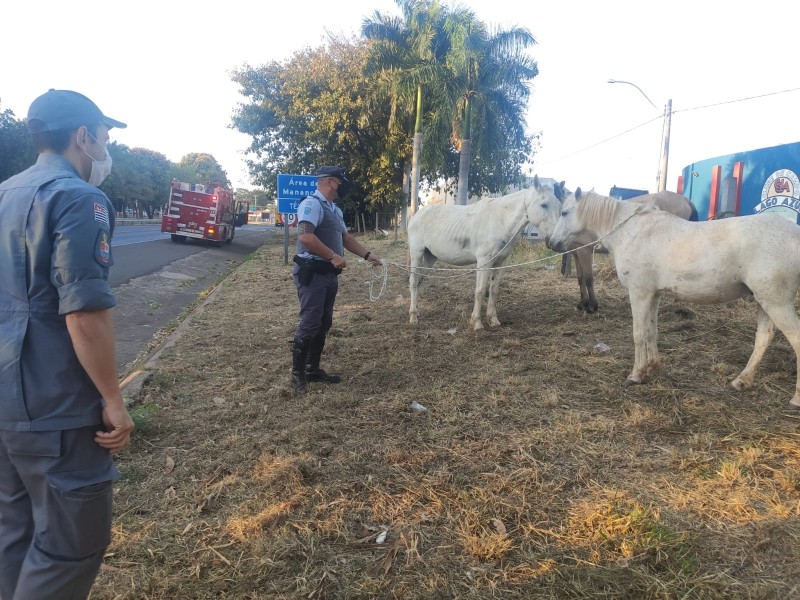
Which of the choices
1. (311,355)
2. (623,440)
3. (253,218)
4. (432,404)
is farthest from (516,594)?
(253,218)

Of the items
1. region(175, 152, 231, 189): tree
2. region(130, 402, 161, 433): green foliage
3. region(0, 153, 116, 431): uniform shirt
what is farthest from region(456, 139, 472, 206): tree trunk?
region(175, 152, 231, 189): tree

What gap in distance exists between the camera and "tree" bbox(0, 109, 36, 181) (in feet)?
107

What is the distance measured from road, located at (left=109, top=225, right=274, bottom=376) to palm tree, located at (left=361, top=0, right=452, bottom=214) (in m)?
9.14

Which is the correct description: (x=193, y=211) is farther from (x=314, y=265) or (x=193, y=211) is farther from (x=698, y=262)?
(x=698, y=262)

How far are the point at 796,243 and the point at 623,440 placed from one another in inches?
76.9

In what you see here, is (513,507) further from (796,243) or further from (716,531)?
(796,243)

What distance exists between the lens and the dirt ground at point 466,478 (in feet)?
7.50

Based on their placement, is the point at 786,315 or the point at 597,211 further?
the point at 597,211

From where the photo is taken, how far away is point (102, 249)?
1623mm

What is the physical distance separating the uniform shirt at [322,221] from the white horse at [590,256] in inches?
139

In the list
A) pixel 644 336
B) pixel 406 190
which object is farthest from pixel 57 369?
pixel 406 190

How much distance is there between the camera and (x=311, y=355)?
16.2ft

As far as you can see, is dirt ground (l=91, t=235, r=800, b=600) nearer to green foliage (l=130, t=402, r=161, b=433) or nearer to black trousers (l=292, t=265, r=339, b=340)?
green foliage (l=130, t=402, r=161, b=433)

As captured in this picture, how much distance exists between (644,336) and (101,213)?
4.41 m
